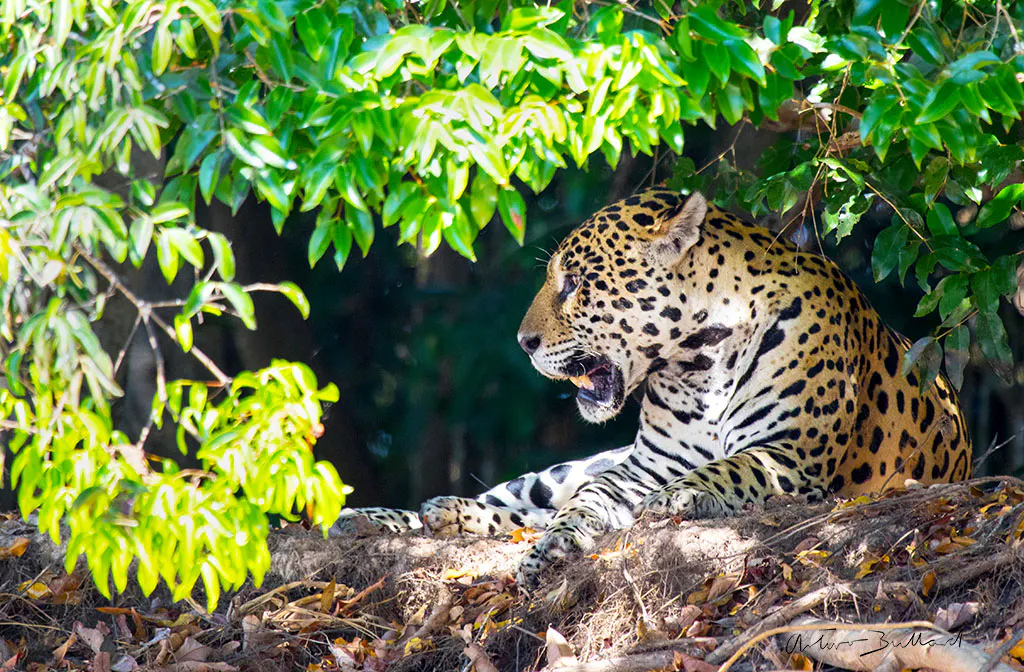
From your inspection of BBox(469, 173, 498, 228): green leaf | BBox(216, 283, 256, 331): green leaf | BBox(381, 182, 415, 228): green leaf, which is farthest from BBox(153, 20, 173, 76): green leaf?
BBox(469, 173, 498, 228): green leaf

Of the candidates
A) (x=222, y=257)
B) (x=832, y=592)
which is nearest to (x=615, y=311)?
(x=832, y=592)

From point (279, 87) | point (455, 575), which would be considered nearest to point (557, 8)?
point (279, 87)

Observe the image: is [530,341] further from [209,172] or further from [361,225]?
[209,172]

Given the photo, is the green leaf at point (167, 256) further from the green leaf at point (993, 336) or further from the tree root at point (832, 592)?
the green leaf at point (993, 336)

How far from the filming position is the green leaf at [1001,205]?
4488 mm

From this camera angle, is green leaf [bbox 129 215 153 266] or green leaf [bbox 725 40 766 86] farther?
green leaf [bbox 725 40 766 86]

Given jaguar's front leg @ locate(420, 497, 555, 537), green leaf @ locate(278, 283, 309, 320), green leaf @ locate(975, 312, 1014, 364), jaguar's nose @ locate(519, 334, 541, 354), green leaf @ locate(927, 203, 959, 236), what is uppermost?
green leaf @ locate(278, 283, 309, 320)

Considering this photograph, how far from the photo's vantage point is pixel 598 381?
19.2 ft

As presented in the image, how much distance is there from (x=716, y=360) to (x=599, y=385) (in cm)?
57

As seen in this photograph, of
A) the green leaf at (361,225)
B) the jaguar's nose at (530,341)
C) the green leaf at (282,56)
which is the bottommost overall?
the jaguar's nose at (530,341)

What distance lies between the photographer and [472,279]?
26.8 ft

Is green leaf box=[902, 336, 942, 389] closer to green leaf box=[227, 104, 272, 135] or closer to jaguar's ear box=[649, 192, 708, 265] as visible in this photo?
jaguar's ear box=[649, 192, 708, 265]

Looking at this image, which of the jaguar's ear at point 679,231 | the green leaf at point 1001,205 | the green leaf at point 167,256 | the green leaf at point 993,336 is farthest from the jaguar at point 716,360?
the green leaf at point 167,256

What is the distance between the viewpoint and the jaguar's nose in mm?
5797
